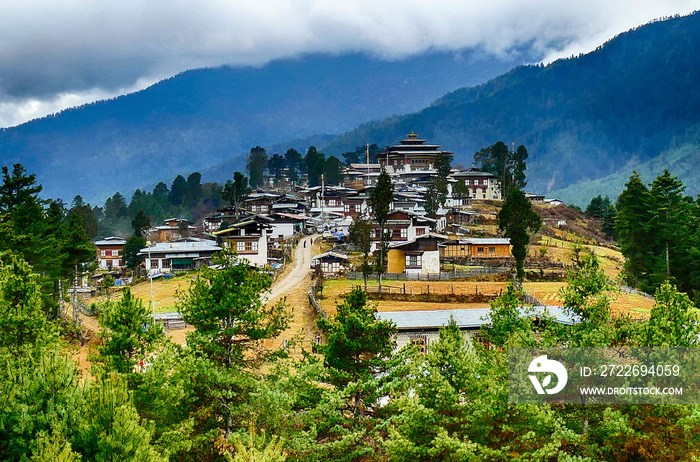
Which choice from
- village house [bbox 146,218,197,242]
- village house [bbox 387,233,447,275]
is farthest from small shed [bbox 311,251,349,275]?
village house [bbox 146,218,197,242]

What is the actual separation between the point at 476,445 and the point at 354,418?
5.37 metres

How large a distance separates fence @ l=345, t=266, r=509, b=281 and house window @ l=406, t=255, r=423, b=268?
8.09 feet

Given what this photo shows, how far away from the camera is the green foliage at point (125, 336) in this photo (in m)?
20.9

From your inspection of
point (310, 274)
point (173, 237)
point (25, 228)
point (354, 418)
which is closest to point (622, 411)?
point (354, 418)

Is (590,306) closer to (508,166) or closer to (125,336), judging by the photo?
(125,336)

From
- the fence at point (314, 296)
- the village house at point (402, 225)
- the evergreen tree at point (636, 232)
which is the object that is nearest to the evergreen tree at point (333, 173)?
the village house at point (402, 225)

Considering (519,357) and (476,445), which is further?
(519,357)

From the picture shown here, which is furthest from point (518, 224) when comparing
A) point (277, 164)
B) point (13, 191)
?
point (277, 164)

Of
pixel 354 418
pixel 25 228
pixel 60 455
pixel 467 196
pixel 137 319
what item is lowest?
pixel 354 418

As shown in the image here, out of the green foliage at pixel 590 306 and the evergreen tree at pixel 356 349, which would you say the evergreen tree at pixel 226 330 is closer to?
the evergreen tree at pixel 356 349

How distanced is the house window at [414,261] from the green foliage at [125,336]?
4644 centimetres

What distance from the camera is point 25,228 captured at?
42.6 m

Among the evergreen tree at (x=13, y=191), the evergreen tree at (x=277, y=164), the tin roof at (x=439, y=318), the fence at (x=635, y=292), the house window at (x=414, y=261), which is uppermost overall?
the evergreen tree at (x=277, y=164)

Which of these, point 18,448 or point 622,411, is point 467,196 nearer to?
point 622,411
